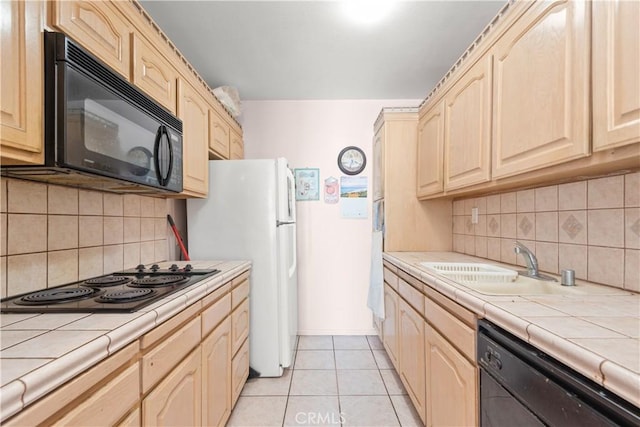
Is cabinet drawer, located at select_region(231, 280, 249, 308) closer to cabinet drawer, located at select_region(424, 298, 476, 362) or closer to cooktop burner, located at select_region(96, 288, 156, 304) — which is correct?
cooktop burner, located at select_region(96, 288, 156, 304)

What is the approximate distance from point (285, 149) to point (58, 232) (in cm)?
199

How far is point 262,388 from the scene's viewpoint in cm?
199

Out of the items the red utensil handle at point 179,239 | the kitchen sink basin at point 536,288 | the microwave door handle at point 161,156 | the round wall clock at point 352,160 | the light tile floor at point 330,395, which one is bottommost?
the light tile floor at point 330,395

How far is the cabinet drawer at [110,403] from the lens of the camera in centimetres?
62

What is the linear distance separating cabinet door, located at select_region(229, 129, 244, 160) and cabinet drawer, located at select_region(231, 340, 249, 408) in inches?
60.1

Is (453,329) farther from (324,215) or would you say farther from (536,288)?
(324,215)

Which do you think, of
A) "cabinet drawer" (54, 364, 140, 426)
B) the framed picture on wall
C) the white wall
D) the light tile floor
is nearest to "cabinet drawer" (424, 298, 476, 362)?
the light tile floor

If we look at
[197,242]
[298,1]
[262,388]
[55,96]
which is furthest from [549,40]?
[262,388]

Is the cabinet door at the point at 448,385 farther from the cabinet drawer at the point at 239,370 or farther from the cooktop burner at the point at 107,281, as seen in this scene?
the cooktop burner at the point at 107,281

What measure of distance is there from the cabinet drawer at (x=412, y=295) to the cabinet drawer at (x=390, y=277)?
0.10 meters

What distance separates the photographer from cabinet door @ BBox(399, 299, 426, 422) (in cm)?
149

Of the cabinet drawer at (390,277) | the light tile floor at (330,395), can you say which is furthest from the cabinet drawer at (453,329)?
the light tile floor at (330,395)

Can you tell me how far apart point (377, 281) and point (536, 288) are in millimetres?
1224

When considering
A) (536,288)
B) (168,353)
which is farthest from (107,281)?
(536,288)
